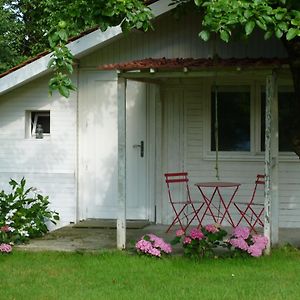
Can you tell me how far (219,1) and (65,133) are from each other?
16.9 feet

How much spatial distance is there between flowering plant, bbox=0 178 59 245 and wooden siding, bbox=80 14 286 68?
2.33m

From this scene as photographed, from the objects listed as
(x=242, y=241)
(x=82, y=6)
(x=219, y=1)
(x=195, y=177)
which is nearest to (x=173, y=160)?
(x=195, y=177)

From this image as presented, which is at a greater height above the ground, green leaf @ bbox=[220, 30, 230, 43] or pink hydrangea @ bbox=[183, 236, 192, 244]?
green leaf @ bbox=[220, 30, 230, 43]

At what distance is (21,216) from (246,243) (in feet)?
10.8

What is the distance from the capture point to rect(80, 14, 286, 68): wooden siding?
10.5m

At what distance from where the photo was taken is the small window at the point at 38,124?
11266 mm

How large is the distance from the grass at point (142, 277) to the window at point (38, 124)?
113 inches

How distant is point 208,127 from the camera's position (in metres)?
10.7

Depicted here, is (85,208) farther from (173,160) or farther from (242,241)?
(242,241)

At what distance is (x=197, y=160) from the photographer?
422 inches

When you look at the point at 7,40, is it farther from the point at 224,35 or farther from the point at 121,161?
the point at 224,35

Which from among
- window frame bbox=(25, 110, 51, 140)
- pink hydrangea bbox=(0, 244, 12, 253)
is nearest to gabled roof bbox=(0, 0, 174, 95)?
window frame bbox=(25, 110, 51, 140)

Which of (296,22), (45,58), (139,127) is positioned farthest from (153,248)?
(45,58)

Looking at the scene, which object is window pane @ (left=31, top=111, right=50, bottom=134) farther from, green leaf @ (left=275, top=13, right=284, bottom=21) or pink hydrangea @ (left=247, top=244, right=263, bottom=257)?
green leaf @ (left=275, top=13, right=284, bottom=21)
